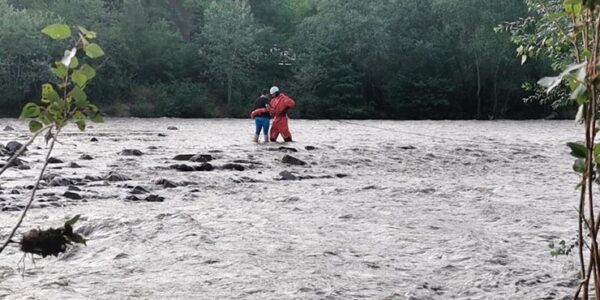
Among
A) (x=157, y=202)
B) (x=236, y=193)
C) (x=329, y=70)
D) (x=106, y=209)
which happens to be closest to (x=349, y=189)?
(x=236, y=193)

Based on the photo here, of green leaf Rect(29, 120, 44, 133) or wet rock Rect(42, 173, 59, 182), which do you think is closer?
green leaf Rect(29, 120, 44, 133)

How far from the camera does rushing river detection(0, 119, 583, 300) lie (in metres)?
5.96

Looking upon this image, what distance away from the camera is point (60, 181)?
11.5 m

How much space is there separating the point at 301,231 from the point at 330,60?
1532 inches

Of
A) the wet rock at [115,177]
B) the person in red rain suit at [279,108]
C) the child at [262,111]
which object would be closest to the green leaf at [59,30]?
the wet rock at [115,177]

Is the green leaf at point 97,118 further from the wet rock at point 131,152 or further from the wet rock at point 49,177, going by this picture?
the wet rock at point 131,152

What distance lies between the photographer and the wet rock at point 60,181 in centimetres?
1132

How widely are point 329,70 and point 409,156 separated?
2809 centimetres

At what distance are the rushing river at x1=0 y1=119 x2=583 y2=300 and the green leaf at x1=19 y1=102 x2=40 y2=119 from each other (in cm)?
334

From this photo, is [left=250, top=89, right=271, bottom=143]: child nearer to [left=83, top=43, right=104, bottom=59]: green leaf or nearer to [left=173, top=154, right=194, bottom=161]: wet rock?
[left=173, top=154, right=194, bottom=161]: wet rock

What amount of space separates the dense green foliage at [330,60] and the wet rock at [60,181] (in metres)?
31.6

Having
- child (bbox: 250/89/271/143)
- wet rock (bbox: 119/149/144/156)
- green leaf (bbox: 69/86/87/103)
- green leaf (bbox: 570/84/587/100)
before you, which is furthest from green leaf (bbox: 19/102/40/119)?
child (bbox: 250/89/271/143)

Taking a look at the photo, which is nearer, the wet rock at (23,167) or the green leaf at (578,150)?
the green leaf at (578,150)

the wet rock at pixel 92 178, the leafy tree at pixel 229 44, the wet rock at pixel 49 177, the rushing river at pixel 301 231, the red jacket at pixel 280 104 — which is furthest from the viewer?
the leafy tree at pixel 229 44
